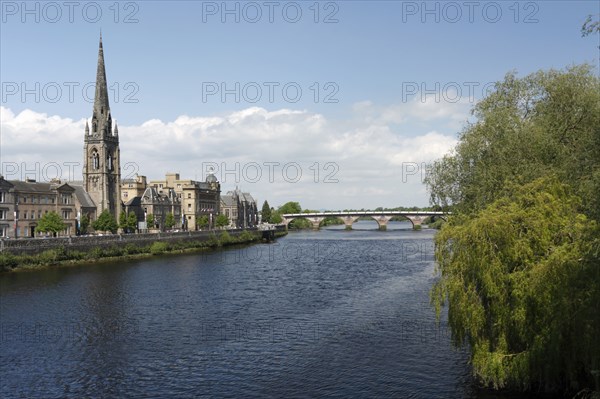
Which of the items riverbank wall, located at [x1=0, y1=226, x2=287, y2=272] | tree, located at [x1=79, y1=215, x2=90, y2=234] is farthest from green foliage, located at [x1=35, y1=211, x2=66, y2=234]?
tree, located at [x1=79, y1=215, x2=90, y2=234]

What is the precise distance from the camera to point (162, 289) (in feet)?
183

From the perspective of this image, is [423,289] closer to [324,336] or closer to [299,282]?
[299,282]

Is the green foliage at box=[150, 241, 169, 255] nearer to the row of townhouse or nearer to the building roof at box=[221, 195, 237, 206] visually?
the row of townhouse

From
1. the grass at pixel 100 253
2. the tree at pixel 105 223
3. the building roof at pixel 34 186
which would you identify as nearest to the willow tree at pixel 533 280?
the grass at pixel 100 253

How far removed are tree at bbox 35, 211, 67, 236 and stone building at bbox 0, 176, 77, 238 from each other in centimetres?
317

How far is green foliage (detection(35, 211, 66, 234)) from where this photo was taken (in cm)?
9038

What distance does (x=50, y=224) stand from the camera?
90750 millimetres

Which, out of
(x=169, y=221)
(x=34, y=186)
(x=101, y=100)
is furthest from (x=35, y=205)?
(x=169, y=221)

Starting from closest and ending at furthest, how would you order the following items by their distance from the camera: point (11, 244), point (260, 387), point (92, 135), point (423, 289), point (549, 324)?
point (549, 324)
point (260, 387)
point (423, 289)
point (11, 244)
point (92, 135)

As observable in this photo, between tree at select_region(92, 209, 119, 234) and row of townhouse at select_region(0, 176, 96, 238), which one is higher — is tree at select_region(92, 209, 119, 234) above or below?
below

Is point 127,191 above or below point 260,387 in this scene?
above

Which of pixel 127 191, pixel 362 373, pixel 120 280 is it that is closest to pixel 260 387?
pixel 362 373

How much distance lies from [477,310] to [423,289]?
3050cm

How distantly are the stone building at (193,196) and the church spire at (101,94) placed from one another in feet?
98.7
